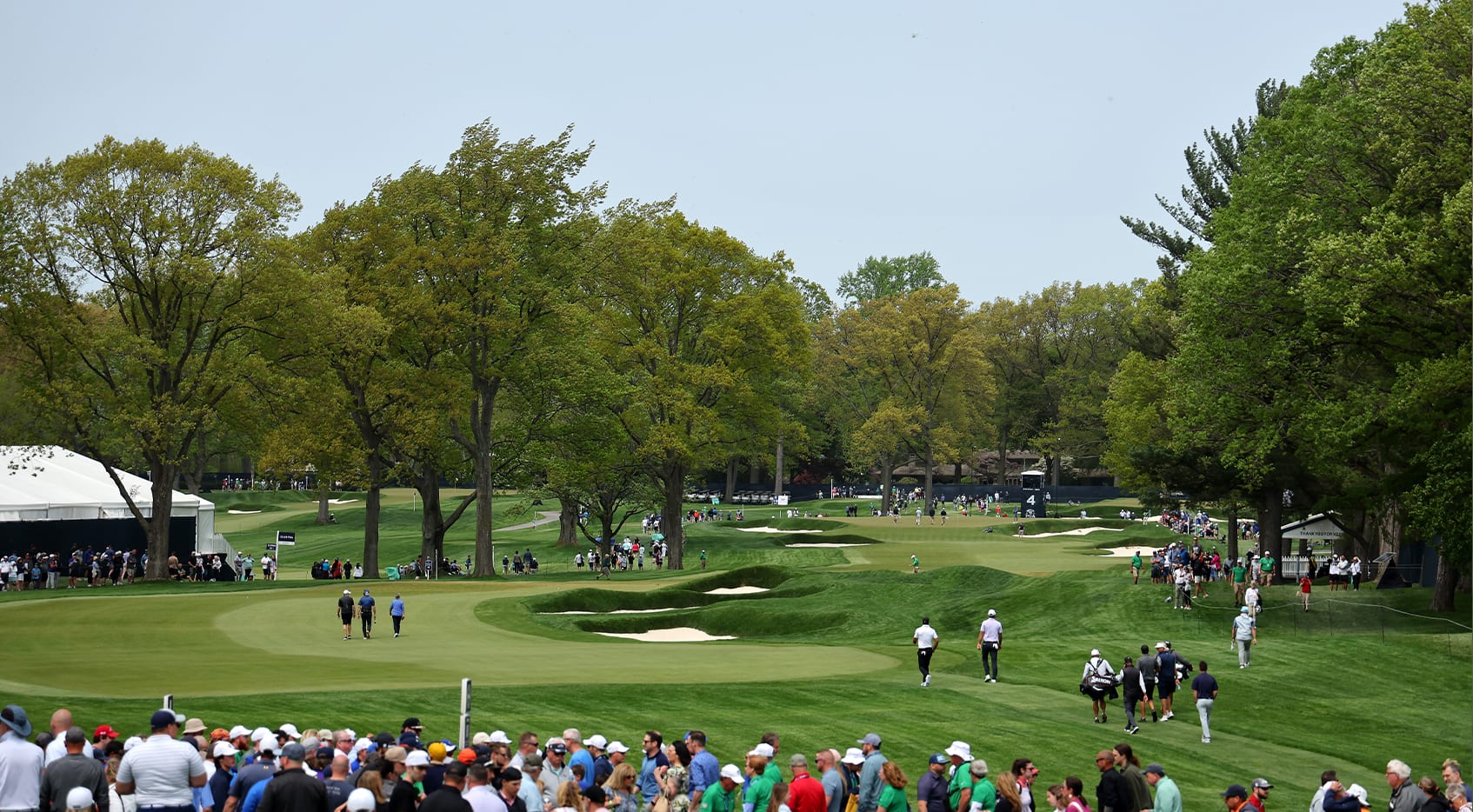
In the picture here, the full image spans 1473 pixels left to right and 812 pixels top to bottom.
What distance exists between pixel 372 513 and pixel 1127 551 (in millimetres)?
39085

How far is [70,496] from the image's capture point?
5750cm

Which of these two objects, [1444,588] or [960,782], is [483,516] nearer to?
[1444,588]

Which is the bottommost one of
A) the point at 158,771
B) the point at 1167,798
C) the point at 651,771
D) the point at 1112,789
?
the point at 1112,789

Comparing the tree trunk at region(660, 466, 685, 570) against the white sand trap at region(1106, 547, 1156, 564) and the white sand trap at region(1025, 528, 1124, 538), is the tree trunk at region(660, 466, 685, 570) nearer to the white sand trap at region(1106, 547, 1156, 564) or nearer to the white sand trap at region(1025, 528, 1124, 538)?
the white sand trap at region(1106, 547, 1156, 564)

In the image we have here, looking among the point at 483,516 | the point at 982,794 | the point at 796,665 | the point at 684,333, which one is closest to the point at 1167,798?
the point at 982,794

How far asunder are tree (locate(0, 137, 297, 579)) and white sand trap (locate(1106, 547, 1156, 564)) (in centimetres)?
4228

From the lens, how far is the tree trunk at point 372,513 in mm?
56250

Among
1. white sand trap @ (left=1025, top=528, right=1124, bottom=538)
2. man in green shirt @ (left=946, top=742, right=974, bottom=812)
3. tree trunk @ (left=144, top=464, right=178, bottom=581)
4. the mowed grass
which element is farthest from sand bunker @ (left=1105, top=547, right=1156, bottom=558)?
man in green shirt @ (left=946, top=742, right=974, bottom=812)

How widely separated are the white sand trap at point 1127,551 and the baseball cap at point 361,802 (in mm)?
60580

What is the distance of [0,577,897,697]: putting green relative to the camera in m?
28.6

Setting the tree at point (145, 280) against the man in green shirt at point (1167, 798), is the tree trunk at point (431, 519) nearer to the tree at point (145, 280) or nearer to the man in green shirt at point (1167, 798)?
the tree at point (145, 280)

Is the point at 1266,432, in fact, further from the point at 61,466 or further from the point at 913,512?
the point at 913,512

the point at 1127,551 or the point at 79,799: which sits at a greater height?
the point at 79,799

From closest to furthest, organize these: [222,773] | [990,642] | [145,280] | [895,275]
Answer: [222,773]
[990,642]
[145,280]
[895,275]
